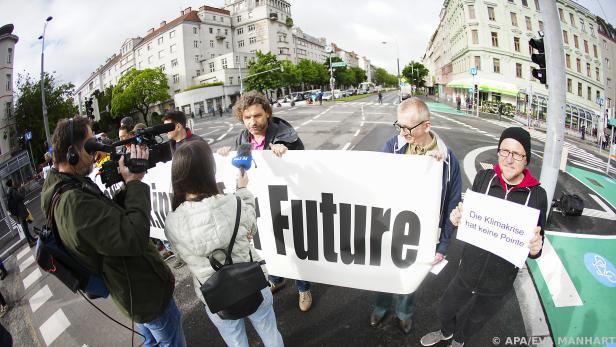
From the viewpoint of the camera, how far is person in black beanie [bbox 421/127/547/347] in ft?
6.38

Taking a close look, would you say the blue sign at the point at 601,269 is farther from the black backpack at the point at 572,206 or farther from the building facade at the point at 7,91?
the building facade at the point at 7,91

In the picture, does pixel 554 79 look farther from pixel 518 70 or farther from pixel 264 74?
pixel 264 74

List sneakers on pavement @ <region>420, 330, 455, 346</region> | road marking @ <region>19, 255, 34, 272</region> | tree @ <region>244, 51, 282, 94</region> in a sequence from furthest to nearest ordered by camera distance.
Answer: tree @ <region>244, 51, 282, 94</region> < road marking @ <region>19, 255, 34, 272</region> < sneakers on pavement @ <region>420, 330, 455, 346</region>

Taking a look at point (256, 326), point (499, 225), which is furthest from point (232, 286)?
point (499, 225)

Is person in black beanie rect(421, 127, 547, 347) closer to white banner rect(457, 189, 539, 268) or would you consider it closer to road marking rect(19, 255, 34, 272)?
white banner rect(457, 189, 539, 268)

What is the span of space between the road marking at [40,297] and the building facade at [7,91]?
4587 mm

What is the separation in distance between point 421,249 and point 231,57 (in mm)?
67010

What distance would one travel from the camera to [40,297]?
14.5 ft

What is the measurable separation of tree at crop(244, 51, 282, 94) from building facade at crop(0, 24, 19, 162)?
2045 inches

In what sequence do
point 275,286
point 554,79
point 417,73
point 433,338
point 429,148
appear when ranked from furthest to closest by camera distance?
point 417,73, point 554,79, point 275,286, point 433,338, point 429,148

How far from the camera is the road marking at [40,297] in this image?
13.8 feet

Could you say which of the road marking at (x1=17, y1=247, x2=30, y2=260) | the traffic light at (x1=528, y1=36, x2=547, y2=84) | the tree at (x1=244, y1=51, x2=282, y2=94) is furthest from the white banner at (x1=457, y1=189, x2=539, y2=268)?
the tree at (x1=244, y1=51, x2=282, y2=94)

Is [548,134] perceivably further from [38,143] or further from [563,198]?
[38,143]

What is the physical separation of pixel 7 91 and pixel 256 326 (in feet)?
30.9
